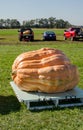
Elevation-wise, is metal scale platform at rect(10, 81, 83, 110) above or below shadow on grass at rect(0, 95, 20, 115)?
above

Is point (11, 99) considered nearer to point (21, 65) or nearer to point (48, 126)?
point (21, 65)

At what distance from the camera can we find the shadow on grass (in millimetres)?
6029

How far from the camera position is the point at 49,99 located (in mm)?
6199

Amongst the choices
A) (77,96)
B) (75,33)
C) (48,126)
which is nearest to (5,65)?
(77,96)

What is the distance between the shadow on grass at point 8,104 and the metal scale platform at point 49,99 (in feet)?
0.65

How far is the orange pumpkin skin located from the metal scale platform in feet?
0.41

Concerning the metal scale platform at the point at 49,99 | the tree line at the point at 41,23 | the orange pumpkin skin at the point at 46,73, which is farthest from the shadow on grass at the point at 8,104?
the tree line at the point at 41,23

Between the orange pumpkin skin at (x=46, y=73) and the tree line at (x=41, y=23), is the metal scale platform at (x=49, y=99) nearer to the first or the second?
the orange pumpkin skin at (x=46, y=73)

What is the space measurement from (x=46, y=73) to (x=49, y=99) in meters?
0.55

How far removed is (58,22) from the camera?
344 ft

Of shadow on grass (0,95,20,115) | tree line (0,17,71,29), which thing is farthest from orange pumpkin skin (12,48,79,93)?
tree line (0,17,71,29)

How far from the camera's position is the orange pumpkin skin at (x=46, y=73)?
21.0 feet

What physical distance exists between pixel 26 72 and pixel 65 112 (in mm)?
1218

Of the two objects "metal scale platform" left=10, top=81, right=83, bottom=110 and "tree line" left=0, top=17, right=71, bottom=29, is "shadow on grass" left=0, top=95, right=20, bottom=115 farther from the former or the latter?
"tree line" left=0, top=17, right=71, bottom=29
